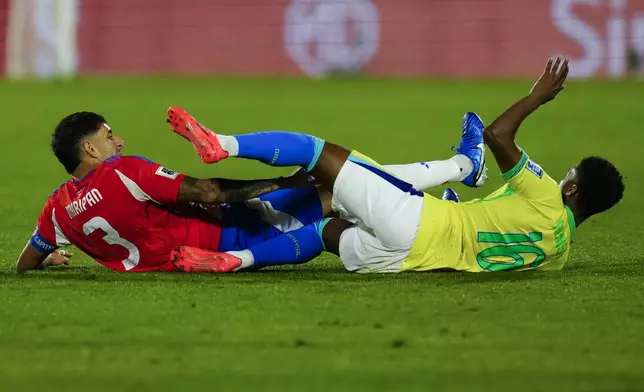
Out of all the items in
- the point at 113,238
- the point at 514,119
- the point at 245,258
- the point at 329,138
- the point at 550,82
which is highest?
the point at 550,82

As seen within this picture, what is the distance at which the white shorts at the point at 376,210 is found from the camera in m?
5.70

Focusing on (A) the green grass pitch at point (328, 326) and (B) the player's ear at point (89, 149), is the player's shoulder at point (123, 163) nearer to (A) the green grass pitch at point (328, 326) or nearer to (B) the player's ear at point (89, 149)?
(B) the player's ear at point (89, 149)

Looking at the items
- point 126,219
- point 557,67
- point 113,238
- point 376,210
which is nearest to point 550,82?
point 557,67

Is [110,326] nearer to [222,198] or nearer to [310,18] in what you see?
[222,198]

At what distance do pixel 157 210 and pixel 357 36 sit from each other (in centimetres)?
1728

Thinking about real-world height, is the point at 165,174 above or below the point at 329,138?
above

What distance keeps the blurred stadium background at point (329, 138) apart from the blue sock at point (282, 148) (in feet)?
1.93

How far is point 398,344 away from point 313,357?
1.17 ft

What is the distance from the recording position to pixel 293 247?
19.6 ft

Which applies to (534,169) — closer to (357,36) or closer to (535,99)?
(535,99)

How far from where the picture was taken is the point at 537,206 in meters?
5.78

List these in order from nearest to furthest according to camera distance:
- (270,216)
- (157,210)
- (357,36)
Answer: (157,210)
(270,216)
(357,36)

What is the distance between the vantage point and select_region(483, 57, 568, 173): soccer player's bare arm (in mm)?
5664

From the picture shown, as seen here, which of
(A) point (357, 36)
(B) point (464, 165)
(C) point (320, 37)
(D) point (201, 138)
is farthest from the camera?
(A) point (357, 36)
